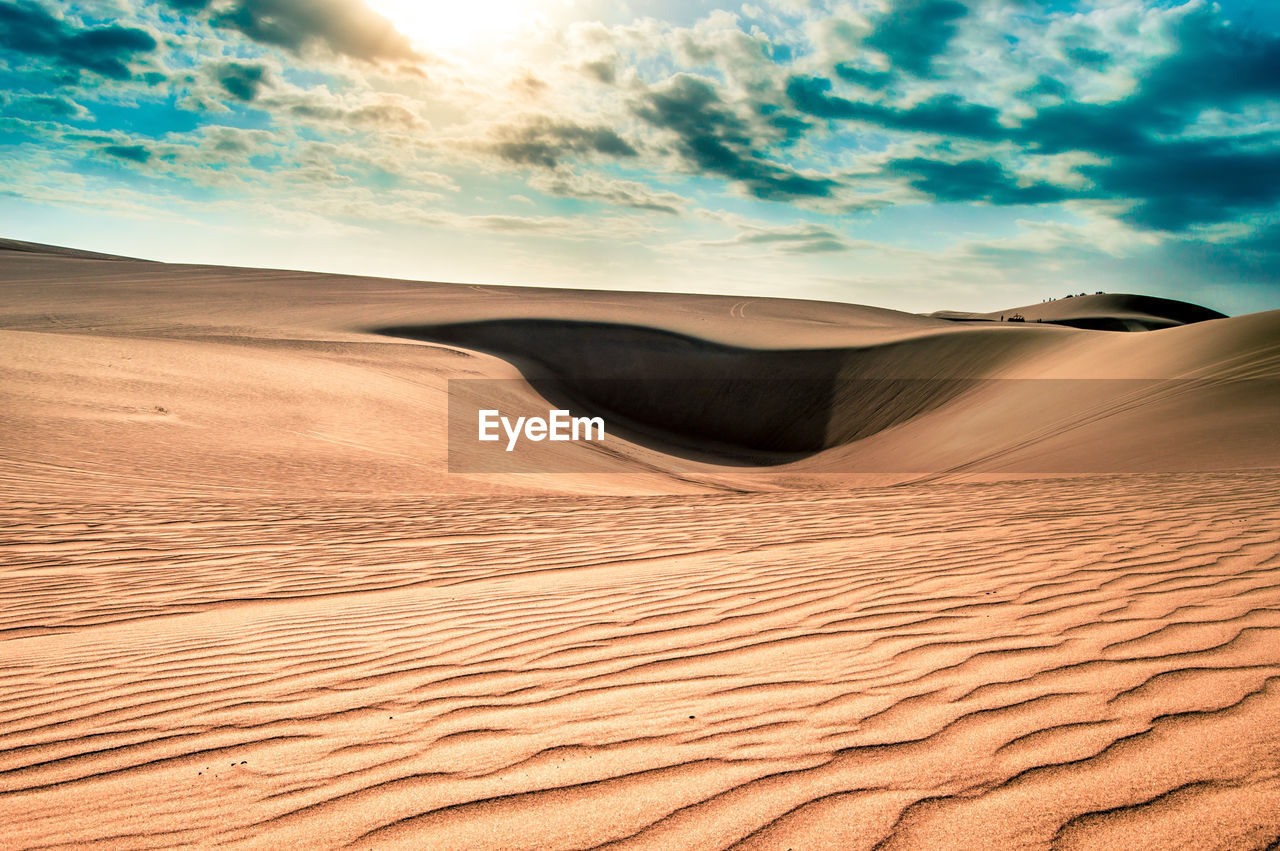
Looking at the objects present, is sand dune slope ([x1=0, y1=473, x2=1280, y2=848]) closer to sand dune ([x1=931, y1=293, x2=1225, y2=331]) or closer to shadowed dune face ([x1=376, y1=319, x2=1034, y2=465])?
shadowed dune face ([x1=376, y1=319, x2=1034, y2=465])

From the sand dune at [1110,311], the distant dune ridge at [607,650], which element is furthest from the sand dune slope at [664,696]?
the sand dune at [1110,311]

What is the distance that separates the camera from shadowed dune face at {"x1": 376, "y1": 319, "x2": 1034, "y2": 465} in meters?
26.2

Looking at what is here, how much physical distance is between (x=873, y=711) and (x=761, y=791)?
690 millimetres

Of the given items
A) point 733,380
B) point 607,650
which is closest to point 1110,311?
point 733,380

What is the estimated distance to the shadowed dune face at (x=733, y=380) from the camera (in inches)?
1032

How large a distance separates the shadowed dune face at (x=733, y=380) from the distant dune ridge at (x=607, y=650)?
43.9 ft

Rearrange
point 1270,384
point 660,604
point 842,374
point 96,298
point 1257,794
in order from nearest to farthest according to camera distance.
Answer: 1. point 1257,794
2. point 660,604
3. point 1270,384
4. point 842,374
5. point 96,298

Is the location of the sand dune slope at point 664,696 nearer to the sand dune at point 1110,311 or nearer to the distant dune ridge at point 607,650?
the distant dune ridge at point 607,650

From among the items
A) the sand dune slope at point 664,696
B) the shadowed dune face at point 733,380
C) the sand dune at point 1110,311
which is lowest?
the sand dune slope at point 664,696

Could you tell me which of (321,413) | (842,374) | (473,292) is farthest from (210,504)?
(473,292)

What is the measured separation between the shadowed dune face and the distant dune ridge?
13.4 m

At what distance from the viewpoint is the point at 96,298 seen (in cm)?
4197

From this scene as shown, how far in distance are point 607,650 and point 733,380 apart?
1143 inches

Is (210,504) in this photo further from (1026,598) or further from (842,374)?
(842,374)
